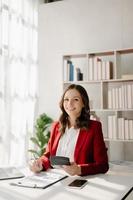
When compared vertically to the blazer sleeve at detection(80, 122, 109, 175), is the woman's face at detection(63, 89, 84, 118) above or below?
above

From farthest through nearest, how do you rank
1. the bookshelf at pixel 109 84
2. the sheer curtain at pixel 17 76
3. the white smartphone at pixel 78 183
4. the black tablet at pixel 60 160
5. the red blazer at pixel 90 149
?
the sheer curtain at pixel 17 76, the bookshelf at pixel 109 84, the red blazer at pixel 90 149, the black tablet at pixel 60 160, the white smartphone at pixel 78 183

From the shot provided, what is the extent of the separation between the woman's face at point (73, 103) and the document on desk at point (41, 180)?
19.9 inches

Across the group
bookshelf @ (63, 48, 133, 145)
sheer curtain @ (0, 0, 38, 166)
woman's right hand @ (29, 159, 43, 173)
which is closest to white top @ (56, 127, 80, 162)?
woman's right hand @ (29, 159, 43, 173)

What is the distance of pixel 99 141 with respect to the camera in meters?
2.17

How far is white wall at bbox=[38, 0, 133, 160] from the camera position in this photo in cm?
425

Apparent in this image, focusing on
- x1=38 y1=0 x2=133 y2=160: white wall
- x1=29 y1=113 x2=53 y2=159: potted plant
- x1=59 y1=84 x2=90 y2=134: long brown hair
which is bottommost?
x1=29 y1=113 x2=53 y2=159: potted plant

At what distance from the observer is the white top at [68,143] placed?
2.22 metres

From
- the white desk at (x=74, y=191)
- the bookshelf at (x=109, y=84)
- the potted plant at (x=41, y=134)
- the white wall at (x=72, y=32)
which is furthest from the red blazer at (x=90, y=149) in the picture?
the white wall at (x=72, y=32)

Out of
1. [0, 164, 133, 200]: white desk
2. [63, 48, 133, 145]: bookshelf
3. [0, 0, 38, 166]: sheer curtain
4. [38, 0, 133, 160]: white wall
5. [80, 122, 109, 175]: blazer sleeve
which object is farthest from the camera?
[38, 0, 133, 160]: white wall

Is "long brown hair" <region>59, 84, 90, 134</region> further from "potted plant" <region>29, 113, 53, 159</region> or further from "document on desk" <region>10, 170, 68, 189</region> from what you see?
"potted plant" <region>29, 113, 53, 159</region>

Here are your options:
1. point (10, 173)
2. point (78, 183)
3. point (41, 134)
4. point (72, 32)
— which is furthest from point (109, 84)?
point (78, 183)

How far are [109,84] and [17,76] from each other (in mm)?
1295

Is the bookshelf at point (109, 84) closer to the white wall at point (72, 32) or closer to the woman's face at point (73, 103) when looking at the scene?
the white wall at point (72, 32)

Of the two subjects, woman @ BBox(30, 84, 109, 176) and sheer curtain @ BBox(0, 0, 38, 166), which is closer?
woman @ BBox(30, 84, 109, 176)
